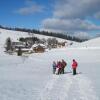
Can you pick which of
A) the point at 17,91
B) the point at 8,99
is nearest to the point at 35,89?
the point at 17,91

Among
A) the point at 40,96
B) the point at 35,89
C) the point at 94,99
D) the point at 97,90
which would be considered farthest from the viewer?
the point at 35,89

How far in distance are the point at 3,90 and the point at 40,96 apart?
3.37m

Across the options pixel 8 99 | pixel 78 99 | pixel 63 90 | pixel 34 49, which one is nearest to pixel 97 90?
pixel 63 90

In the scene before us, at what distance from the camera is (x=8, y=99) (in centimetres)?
1533

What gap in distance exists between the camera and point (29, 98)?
15.7 m

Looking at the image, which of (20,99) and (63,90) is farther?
(63,90)

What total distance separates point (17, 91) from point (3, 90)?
1.06 metres

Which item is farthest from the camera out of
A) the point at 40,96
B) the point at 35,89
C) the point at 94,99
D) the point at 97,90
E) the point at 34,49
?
the point at 34,49

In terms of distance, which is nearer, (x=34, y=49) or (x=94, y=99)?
(x=94, y=99)

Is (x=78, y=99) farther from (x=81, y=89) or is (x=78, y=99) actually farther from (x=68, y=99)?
(x=81, y=89)

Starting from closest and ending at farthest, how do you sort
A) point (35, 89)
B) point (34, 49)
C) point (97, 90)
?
point (97, 90) < point (35, 89) < point (34, 49)

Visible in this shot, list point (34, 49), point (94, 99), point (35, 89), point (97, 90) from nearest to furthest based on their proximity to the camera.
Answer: point (94, 99) → point (97, 90) → point (35, 89) → point (34, 49)

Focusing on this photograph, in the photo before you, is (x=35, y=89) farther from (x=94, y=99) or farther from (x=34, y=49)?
(x=34, y=49)

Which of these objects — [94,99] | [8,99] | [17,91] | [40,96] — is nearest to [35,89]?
[17,91]
